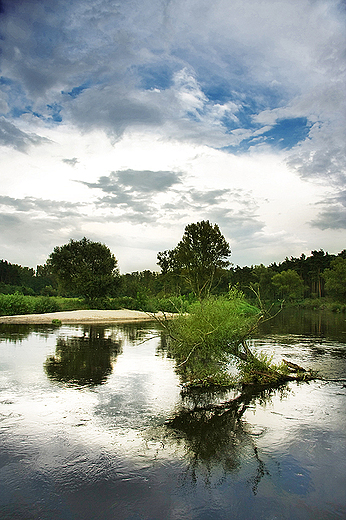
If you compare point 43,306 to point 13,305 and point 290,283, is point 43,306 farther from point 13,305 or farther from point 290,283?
point 290,283

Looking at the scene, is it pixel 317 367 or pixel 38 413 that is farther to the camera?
pixel 317 367

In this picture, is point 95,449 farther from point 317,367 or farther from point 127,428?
point 317,367

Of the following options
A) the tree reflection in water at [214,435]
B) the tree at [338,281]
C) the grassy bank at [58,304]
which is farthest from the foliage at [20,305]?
the tree at [338,281]

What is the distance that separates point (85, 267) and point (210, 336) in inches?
1332

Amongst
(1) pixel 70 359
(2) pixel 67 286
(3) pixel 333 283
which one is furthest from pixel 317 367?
(3) pixel 333 283

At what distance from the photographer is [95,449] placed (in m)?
5.44

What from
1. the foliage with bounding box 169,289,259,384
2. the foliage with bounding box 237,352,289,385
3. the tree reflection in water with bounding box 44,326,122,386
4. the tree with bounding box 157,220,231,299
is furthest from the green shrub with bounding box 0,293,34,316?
the foliage with bounding box 237,352,289,385

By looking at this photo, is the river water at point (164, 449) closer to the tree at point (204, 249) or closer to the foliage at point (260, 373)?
the foliage at point (260, 373)

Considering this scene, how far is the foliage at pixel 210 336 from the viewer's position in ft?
29.5

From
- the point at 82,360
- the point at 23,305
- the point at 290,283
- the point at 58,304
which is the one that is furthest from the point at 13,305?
the point at 290,283

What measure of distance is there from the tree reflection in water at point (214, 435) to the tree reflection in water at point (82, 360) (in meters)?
3.08

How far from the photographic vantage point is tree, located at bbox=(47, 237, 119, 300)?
39.8 metres

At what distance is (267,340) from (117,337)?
760cm

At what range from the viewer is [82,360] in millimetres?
12305
